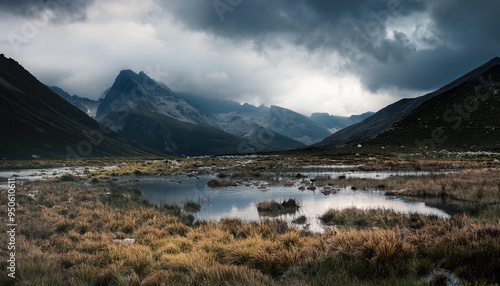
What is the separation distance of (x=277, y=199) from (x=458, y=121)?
14266 centimetres

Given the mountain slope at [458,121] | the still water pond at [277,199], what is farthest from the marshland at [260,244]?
the mountain slope at [458,121]

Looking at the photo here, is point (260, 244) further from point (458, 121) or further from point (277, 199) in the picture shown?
point (458, 121)

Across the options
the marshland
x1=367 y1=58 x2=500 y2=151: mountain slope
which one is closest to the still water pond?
the marshland

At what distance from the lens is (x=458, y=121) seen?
467ft

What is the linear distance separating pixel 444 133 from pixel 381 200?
5006 inches

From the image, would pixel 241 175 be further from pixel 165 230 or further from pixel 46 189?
pixel 165 230

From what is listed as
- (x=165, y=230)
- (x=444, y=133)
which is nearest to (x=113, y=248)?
(x=165, y=230)

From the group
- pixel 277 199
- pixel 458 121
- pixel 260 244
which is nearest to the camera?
pixel 260 244

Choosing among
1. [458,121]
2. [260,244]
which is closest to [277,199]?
[260,244]

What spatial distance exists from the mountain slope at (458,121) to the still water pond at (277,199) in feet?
332

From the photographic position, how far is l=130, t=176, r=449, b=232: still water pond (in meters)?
21.0

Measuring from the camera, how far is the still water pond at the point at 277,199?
68.9ft

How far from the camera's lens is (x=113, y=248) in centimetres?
1244

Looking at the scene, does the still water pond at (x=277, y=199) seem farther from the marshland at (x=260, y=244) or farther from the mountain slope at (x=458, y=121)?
the mountain slope at (x=458, y=121)
